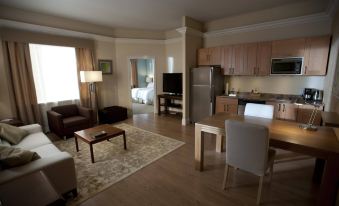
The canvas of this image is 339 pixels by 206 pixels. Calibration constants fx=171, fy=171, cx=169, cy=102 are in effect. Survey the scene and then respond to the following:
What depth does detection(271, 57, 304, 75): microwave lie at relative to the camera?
141 inches

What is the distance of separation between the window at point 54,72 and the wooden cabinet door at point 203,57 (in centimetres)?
352

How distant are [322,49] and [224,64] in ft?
6.45

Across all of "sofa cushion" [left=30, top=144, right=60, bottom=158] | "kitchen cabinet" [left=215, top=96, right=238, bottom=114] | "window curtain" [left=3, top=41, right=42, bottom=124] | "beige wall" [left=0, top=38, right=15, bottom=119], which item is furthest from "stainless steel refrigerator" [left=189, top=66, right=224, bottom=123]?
"beige wall" [left=0, top=38, right=15, bottom=119]

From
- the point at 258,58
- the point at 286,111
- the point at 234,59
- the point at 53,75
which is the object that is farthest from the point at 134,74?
the point at 286,111

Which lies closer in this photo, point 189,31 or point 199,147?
point 199,147

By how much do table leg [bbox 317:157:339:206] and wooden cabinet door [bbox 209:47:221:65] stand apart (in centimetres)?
351

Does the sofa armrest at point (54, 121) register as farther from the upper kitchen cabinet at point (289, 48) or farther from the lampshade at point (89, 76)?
the upper kitchen cabinet at point (289, 48)

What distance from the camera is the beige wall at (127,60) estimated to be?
5.66 m

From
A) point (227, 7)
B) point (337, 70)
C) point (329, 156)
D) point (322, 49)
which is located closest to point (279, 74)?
point (322, 49)

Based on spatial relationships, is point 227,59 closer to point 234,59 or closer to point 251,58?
point 234,59

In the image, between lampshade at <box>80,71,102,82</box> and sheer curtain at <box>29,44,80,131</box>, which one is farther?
lampshade at <box>80,71,102,82</box>

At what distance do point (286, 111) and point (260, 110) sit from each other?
135 cm

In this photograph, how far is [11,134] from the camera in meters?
2.65

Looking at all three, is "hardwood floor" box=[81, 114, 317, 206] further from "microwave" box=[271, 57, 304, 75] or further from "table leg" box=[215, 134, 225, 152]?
"microwave" box=[271, 57, 304, 75]
